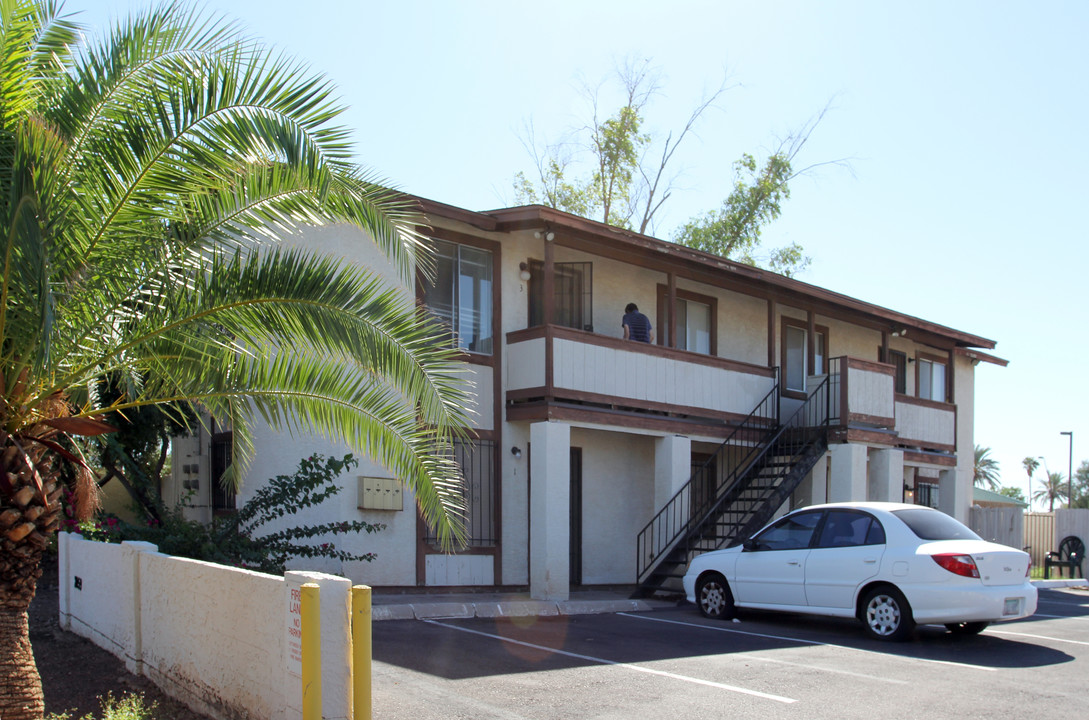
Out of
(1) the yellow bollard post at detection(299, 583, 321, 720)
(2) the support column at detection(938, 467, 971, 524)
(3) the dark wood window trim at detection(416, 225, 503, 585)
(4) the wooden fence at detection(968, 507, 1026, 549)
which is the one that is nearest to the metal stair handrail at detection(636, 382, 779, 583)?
(3) the dark wood window trim at detection(416, 225, 503, 585)

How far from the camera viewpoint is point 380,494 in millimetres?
13656

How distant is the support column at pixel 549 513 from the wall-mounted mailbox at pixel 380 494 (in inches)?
75.8

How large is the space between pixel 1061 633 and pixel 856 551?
9.88 feet

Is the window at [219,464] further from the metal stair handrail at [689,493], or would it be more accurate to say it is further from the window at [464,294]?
the metal stair handrail at [689,493]

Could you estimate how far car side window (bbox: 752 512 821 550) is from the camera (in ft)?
38.5

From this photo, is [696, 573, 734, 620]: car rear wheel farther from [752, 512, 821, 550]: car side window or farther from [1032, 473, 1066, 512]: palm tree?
[1032, 473, 1066, 512]: palm tree

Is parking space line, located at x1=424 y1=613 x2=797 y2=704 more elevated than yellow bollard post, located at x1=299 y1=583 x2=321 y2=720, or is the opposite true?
yellow bollard post, located at x1=299 y1=583 x2=321 y2=720

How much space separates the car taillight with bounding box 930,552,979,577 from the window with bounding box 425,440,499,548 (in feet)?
21.9

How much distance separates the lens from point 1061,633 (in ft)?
38.8

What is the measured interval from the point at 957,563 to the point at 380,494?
24.0ft

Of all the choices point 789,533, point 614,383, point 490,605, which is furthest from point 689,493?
point 490,605

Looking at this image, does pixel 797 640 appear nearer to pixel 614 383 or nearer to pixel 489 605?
pixel 489 605

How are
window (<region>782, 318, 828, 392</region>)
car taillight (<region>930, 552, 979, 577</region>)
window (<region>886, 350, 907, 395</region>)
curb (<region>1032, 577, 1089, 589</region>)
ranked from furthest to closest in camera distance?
window (<region>886, 350, 907, 395</region>)
curb (<region>1032, 577, 1089, 589</region>)
window (<region>782, 318, 828, 392</region>)
car taillight (<region>930, 552, 979, 577</region>)

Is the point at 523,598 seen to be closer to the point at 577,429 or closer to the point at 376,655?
the point at 577,429
